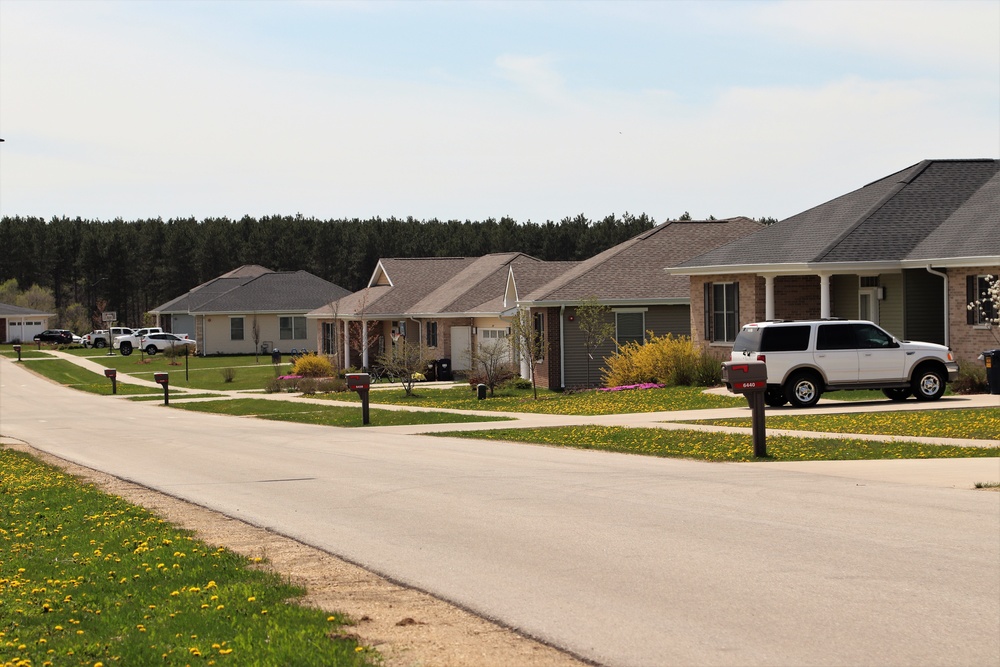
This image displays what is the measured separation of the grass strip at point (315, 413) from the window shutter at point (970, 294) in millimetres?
12685

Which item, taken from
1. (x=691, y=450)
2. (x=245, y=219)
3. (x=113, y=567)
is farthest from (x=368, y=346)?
(x=245, y=219)

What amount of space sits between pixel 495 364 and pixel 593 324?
5792 mm

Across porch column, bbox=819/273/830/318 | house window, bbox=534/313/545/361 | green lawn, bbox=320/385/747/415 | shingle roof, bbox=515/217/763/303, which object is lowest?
green lawn, bbox=320/385/747/415

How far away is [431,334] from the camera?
183ft

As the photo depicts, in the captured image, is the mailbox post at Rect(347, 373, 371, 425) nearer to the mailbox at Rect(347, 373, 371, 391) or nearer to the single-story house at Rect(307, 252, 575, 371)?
the mailbox at Rect(347, 373, 371, 391)

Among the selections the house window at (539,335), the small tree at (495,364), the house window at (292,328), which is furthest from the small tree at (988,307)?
the house window at (292,328)

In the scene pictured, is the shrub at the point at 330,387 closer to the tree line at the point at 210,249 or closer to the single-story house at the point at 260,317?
the single-story house at the point at 260,317

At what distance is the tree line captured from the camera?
443ft

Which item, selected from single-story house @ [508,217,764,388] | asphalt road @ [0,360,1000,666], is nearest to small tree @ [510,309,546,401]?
single-story house @ [508,217,764,388]

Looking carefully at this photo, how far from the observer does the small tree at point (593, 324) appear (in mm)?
40875

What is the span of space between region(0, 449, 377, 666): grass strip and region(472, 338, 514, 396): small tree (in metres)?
28.5

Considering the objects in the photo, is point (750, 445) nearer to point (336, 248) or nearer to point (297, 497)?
point (297, 497)

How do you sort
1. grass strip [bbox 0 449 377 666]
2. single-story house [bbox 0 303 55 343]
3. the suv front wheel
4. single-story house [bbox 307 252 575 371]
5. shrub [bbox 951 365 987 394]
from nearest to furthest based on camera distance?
grass strip [bbox 0 449 377 666]
the suv front wheel
shrub [bbox 951 365 987 394]
single-story house [bbox 307 252 575 371]
single-story house [bbox 0 303 55 343]

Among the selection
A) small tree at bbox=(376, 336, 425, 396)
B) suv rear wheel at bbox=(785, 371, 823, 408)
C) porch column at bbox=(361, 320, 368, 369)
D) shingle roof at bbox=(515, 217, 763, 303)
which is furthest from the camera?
porch column at bbox=(361, 320, 368, 369)
